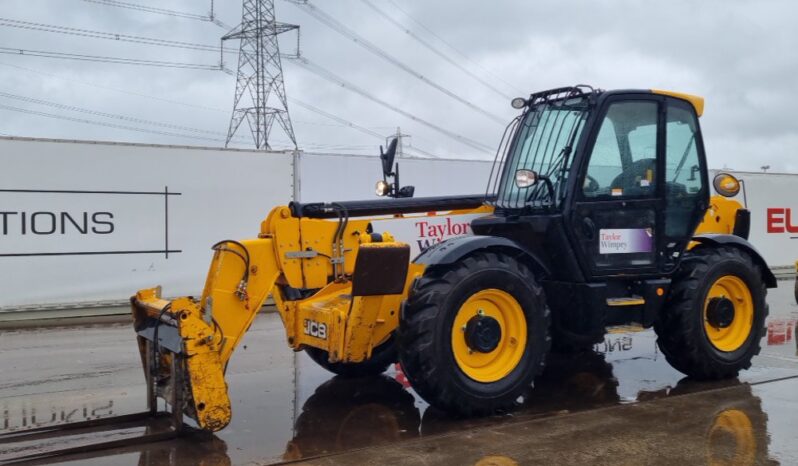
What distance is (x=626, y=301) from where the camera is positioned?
20.1 ft

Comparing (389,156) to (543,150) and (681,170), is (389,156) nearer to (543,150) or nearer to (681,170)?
(543,150)

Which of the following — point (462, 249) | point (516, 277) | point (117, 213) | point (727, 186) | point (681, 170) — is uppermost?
point (681, 170)

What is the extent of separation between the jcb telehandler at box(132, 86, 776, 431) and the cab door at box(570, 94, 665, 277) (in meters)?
0.01

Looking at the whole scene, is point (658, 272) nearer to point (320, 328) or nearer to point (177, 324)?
point (320, 328)

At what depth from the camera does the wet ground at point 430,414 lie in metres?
4.68

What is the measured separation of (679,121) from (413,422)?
11.4ft

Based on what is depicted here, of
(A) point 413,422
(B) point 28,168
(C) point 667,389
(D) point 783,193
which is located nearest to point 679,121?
(C) point 667,389

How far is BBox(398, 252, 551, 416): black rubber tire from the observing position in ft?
16.9

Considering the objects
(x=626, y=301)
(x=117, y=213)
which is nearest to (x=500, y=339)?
(x=626, y=301)

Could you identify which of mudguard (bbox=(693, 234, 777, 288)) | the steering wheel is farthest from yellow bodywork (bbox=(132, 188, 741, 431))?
mudguard (bbox=(693, 234, 777, 288))

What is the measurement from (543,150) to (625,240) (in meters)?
1.01

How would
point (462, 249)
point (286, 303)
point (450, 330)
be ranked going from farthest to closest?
1. point (286, 303)
2. point (462, 249)
3. point (450, 330)

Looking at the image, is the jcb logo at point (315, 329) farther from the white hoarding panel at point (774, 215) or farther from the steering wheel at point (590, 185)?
the white hoarding panel at point (774, 215)

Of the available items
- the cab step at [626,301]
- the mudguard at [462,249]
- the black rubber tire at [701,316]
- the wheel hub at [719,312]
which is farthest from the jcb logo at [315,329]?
the wheel hub at [719,312]
